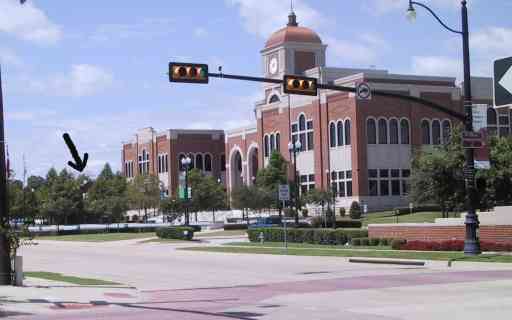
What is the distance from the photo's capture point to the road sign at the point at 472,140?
81.0ft

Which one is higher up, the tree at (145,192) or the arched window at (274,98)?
the arched window at (274,98)

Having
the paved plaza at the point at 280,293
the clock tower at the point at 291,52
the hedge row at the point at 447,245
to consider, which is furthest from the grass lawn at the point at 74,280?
the clock tower at the point at 291,52

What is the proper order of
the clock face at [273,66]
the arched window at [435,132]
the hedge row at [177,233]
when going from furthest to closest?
1. the clock face at [273,66]
2. the arched window at [435,132]
3. the hedge row at [177,233]

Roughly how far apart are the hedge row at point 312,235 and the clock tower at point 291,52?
47.6 meters

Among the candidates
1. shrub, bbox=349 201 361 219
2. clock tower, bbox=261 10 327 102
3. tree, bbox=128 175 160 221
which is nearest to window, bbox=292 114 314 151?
clock tower, bbox=261 10 327 102

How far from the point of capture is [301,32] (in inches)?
3706

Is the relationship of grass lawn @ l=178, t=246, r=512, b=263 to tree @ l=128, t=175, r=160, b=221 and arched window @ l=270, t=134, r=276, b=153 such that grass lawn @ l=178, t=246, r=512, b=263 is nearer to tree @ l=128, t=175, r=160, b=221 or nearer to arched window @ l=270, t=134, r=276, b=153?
arched window @ l=270, t=134, r=276, b=153

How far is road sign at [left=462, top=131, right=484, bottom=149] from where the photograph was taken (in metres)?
24.7

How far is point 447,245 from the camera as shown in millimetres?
29406

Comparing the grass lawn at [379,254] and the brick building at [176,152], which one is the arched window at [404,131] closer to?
the brick building at [176,152]

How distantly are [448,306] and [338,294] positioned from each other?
344cm

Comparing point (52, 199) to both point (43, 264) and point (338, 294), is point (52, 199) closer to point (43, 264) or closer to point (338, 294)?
point (43, 264)

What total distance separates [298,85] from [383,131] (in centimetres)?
5677

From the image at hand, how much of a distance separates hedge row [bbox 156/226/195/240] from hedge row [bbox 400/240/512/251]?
74.5ft
